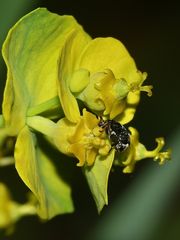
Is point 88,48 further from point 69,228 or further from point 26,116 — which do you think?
point 69,228

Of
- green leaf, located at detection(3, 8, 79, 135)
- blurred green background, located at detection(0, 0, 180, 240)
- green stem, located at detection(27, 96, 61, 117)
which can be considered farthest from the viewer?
blurred green background, located at detection(0, 0, 180, 240)

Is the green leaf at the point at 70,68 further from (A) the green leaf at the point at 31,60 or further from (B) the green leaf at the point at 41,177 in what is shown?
(B) the green leaf at the point at 41,177

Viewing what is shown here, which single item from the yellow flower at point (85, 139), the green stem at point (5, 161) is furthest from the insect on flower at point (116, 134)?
the green stem at point (5, 161)

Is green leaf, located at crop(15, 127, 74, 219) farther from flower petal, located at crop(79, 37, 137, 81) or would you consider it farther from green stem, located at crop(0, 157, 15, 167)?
flower petal, located at crop(79, 37, 137, 81)

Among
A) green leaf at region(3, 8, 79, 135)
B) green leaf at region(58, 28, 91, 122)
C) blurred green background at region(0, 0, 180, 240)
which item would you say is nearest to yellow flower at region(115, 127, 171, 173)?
green leaf at region(58, 28, 91, 122)

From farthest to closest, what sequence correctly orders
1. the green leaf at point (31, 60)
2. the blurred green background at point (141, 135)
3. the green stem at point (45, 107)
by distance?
the blurred green background at point (141, 135), the green stem at point (45, 107), the green leaf at point (31, 60)

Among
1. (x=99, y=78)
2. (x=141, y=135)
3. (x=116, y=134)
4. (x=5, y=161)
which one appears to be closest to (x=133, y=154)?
(x=116, y=134)
